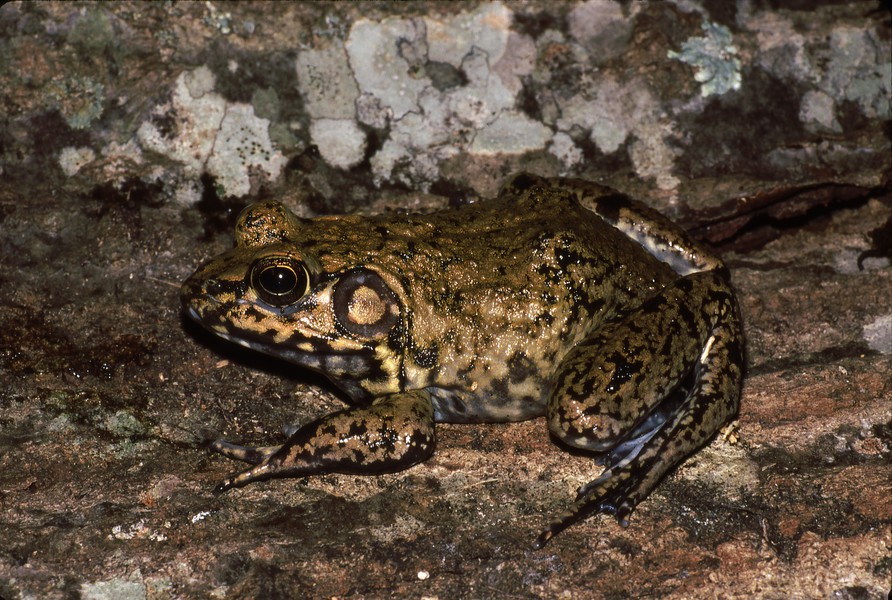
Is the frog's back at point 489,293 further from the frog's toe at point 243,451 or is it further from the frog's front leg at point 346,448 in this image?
the frog's toe at point 243,451

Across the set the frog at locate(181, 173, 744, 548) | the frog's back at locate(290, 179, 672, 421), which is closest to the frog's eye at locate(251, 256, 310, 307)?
the frog at locate(181, 173, 744, 548)

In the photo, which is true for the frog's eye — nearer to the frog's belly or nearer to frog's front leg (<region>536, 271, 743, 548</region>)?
the frog's belly

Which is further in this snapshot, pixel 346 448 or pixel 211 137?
pixel 211 137

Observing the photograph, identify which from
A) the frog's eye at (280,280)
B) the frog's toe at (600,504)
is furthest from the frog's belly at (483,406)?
the frog's eye at (280,280)

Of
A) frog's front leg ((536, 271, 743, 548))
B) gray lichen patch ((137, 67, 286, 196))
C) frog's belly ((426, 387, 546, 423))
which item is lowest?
frog's belly ((426, 387, 546, 423))

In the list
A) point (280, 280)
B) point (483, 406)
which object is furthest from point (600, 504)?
point (280, 280)

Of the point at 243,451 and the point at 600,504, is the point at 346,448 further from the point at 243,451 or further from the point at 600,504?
the point at 600,504
